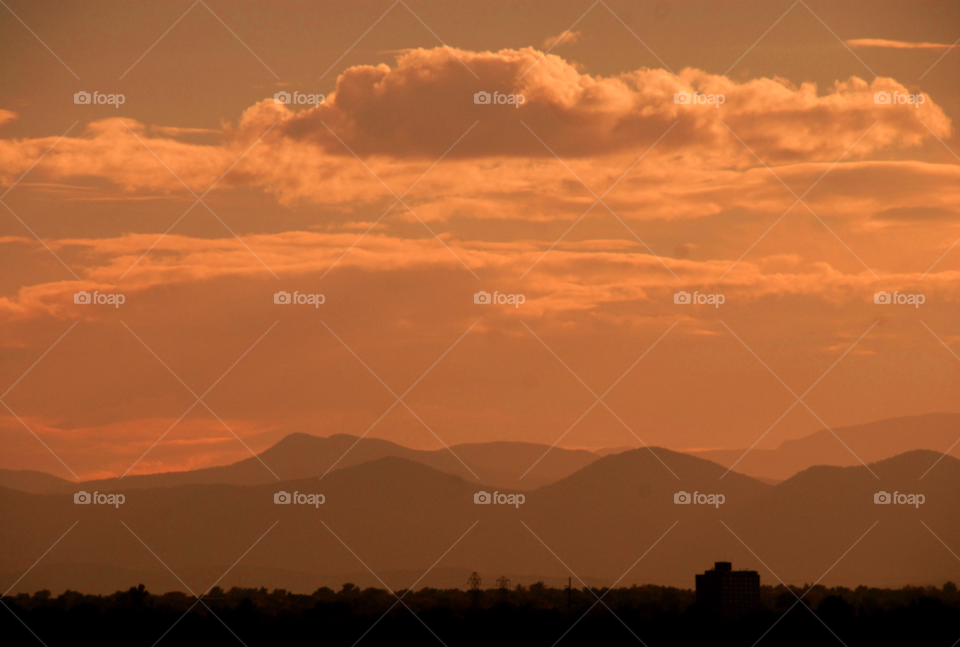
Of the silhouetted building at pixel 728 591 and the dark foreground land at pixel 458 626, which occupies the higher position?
the silhouetted building at pixel 728 591

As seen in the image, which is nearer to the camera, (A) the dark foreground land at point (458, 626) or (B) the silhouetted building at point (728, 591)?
(A) the dark foreground land at point (458, 626)

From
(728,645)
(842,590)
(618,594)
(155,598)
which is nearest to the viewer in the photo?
(728,645)

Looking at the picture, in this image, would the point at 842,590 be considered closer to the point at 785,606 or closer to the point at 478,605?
the point at 785,606

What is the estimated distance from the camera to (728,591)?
13800cm

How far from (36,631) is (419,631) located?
3496 cm

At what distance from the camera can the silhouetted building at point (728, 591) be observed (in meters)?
129

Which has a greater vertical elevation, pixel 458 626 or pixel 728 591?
pixel 728 591

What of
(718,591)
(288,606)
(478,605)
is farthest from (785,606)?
(288,606)

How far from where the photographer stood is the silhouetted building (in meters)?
129

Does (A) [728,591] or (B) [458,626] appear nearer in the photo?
(B) [458,626]

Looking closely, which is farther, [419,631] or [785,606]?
[785,606]

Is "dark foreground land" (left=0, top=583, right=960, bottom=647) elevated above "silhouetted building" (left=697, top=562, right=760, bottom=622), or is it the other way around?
"silhouetted building" (left=697, top=562, right=760, bottom=622)

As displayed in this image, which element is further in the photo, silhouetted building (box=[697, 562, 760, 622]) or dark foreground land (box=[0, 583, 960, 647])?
silhouetted building (box=[697, 562, 760, 622])

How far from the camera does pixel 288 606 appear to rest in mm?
128250
